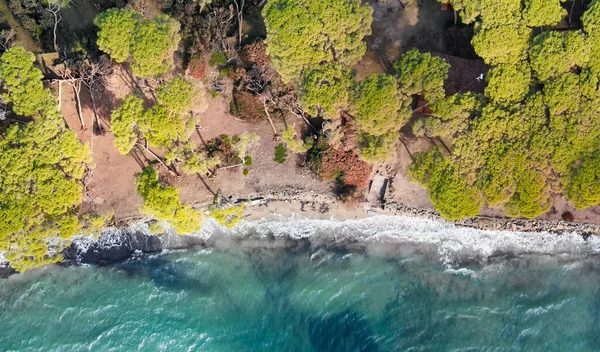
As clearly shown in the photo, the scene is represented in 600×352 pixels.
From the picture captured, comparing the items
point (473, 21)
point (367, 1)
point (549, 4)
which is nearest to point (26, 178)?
point (367, 1)

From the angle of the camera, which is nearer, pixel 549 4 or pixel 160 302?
pixel 549 4

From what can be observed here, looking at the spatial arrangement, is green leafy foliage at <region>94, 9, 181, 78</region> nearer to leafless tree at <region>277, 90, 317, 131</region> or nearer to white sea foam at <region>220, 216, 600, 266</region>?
leafless tree at <region>277, 90, 317, 131</region>

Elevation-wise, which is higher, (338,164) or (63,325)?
(338,164)

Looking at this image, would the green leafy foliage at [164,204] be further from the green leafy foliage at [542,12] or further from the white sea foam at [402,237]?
the green leafy foliage at [542,12]

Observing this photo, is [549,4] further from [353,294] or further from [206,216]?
[206,216]

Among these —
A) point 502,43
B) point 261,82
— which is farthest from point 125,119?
point 502,43

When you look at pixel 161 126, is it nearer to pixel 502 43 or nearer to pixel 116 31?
pixel 116 31
